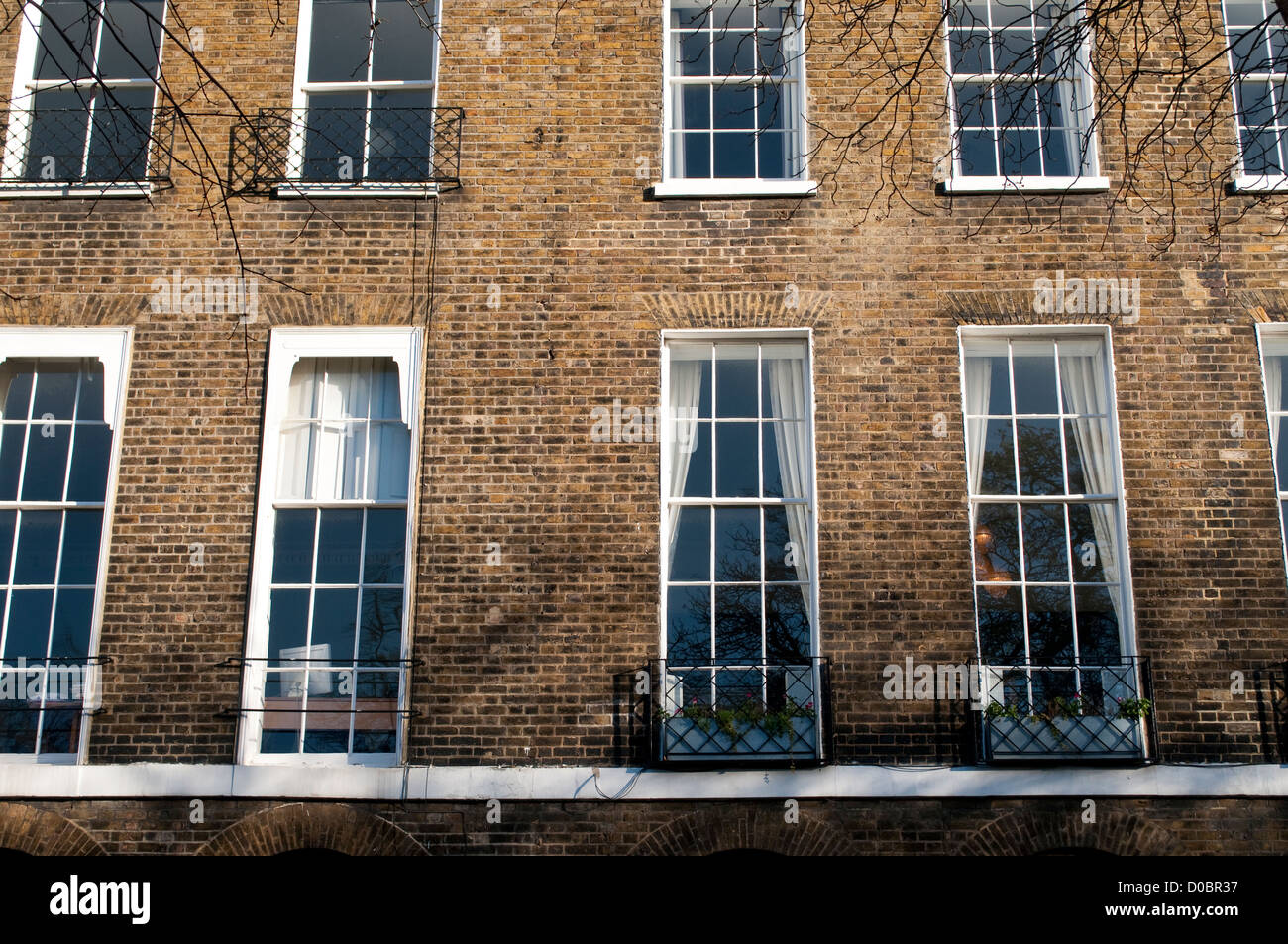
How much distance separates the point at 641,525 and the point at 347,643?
236 centimetres

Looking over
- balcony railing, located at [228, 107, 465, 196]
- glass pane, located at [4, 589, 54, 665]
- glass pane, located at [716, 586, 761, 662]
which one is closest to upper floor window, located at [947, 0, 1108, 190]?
glass pane, located at [716, 586, 761, 662]

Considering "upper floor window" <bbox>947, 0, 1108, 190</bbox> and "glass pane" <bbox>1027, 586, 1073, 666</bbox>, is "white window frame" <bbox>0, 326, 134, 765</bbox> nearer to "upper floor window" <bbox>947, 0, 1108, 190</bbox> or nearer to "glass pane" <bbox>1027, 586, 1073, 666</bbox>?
"upper floor window" <bbox>947, 0, 1108, 190</bbox>

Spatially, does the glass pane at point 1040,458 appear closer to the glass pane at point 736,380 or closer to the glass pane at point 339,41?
the glass pane at point 736,380

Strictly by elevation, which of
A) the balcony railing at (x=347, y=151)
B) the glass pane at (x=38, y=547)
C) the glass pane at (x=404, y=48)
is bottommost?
the glass pane at (x=38, y=547)

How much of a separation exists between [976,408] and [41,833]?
7.54m

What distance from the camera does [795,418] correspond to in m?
9.74

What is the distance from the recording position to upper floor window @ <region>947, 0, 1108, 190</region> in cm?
1016

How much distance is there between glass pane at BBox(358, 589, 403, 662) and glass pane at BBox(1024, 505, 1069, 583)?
473 cm

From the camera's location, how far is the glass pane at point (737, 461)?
380 inches

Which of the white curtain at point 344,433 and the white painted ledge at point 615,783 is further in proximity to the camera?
the white curtain at point 344,433

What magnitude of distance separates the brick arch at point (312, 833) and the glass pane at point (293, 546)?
1717 mm

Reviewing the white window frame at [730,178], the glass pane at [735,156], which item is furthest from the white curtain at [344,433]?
the glass pane at [735,156]

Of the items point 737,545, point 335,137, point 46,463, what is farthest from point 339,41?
point 737,545
